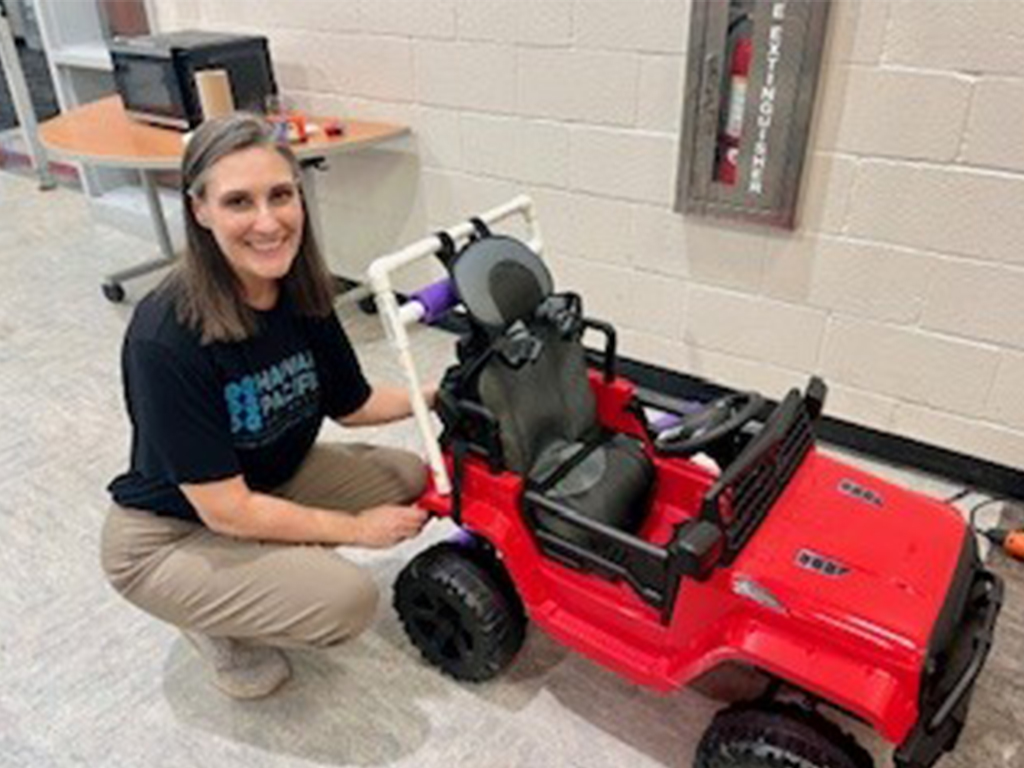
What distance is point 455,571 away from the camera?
4.66 ft

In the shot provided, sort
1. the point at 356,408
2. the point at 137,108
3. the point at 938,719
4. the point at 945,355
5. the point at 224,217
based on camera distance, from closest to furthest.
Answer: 1. the point at 938,719
2. the point at 224,217
3. the point at 356,408
4. the point at 945,355
5. the point at 137,108

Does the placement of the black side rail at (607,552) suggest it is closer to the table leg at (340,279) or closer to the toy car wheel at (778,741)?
the toy car wheel at (778,741)

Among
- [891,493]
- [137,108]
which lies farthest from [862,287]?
[137,108]

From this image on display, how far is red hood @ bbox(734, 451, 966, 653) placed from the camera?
1.10 meters

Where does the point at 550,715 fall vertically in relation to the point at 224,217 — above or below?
below

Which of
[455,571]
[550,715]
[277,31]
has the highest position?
[277,31]

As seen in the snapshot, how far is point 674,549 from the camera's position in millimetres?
1133

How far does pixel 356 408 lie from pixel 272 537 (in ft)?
1.03

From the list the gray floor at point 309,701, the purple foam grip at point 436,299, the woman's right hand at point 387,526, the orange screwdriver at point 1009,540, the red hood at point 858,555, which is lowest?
the gray floor at point 309,701

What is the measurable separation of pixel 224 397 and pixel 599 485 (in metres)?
0.61

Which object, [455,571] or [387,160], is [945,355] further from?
[387,160]

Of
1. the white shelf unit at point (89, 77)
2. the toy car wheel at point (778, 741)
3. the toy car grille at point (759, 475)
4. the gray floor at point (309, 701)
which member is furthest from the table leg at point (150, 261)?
the toy car wheel at point (778, 741)

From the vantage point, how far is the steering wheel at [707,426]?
4.30 ft

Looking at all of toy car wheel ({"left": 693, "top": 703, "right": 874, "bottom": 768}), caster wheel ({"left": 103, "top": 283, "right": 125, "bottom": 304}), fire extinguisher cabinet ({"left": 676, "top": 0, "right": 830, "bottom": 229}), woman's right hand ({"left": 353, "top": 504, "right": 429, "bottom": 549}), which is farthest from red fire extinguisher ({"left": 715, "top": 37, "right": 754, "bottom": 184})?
caster wheel ({"left": 103, "top": 283, "right": 125, "bottom": 304})
